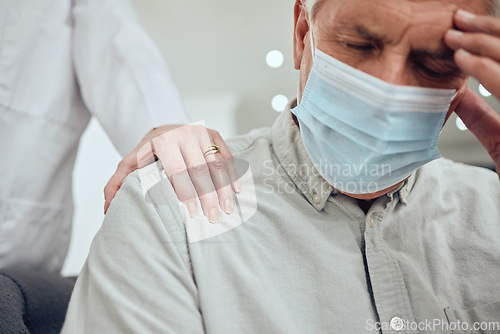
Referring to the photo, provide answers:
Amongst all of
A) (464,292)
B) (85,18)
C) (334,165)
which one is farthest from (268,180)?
(85,18)

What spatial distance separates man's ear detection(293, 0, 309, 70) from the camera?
3.09 ft

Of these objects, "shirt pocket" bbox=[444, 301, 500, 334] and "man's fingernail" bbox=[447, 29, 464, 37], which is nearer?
"man's fingernail" bbox=[447, 29, 464, 37]

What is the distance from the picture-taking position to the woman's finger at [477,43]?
742 mm

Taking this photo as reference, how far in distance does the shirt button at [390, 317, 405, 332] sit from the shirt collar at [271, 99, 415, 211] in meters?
0.24

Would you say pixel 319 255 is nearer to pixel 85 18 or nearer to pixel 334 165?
pixel 334 165

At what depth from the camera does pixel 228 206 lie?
2.83ft

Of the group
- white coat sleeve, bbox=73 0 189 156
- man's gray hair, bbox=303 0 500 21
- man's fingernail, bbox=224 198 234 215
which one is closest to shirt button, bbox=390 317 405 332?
man's fingernail, bbox=224 198 234 215

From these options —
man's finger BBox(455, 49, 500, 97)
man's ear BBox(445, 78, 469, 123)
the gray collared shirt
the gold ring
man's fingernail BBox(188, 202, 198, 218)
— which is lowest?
the gray collared shirt

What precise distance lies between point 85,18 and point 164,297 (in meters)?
0.95

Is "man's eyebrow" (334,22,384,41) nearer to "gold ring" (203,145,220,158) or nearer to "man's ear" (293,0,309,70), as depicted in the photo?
"man's ear" (293,0,309,70)

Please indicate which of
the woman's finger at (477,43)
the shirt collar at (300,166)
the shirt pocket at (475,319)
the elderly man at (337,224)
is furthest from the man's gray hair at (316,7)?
the shirt pocket at (475,319)

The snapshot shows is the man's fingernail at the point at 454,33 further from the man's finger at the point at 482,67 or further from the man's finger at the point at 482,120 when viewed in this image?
the man's finger at the point at 482,120

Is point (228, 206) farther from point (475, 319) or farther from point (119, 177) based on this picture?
point (475, 319)

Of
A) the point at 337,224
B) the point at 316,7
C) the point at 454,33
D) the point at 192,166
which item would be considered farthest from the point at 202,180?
the point at 454,33
